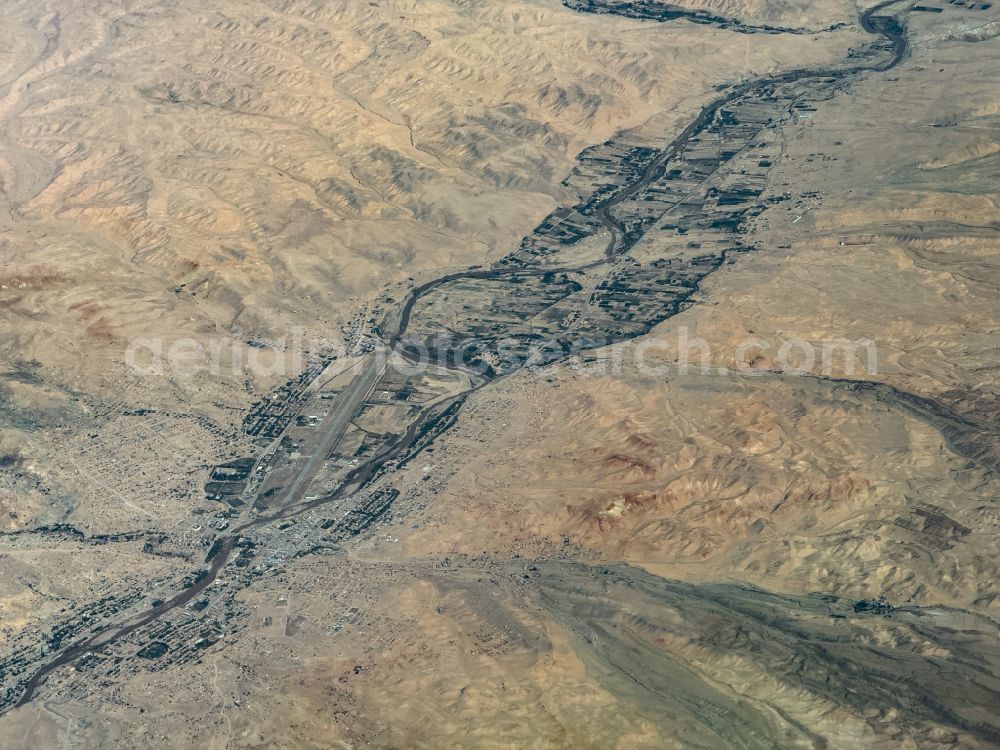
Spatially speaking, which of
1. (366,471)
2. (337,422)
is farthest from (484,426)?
(337,422)

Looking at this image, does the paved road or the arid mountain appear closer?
the arid mountain

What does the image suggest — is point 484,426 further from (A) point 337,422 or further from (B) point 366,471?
(A) point 337,422

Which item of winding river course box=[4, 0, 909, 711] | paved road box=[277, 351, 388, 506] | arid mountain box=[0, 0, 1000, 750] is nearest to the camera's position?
arid mountain box=[0, 0, 1000, 750]

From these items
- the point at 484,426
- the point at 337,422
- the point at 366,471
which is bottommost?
the point at 366,471

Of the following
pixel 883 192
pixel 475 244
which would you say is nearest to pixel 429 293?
pixel 475 244

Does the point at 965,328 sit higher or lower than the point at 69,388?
lower

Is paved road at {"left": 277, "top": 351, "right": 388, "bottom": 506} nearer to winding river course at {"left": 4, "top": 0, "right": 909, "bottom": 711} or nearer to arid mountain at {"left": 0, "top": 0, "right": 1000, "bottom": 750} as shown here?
arid mountain at {"left": 0, "top": 0, "right": 1000, "bottom": 750}

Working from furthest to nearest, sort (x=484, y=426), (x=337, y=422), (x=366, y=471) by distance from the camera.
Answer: (x=337, y=422) < (x=484, y=426) < (x=366, y=471)

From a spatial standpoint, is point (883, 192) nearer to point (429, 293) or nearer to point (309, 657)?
point (429, 293)

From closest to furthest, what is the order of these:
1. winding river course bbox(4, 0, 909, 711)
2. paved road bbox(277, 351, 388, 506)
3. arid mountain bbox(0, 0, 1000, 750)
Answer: arid mountain bbox(0, 0, 1000, 750) → winding river course bbox(4, 0, 909, 711) → paved road bbox(277, 351, 388, 506)

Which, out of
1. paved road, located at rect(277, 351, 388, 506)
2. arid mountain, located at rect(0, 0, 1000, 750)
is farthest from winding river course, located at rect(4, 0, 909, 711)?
paved road, located at rect(277, 351, 388, 506)

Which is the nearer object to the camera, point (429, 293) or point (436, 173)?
point (429, 293)
